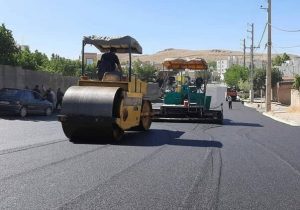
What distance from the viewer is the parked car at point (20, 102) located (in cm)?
2344

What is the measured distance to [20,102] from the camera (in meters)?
23.8

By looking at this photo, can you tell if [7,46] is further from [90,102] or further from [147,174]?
[147,174]

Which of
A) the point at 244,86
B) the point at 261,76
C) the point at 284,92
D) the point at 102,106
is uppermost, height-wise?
the point at 261,76

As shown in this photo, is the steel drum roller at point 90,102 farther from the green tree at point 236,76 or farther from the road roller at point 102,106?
the green tree at point 236,76

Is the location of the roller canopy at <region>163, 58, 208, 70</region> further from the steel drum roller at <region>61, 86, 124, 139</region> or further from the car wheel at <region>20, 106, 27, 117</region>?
the steel drum roller at <region>61, 86, 124, 139</region>

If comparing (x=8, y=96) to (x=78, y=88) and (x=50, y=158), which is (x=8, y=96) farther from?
(x=50, y=158)

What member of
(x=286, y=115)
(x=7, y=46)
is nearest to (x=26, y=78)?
(x=7, y=46)

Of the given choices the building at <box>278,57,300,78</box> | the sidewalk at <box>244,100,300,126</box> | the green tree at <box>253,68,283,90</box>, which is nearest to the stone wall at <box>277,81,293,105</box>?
the sidewalk at <box>244,100,300,126</box>

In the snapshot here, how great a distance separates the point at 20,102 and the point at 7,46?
12763mm

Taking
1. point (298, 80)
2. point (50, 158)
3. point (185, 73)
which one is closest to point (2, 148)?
point (50, 158)

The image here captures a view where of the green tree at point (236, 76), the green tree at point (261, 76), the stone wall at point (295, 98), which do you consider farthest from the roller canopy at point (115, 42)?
the green tree at point (236, 76)

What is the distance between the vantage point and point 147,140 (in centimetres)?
1457

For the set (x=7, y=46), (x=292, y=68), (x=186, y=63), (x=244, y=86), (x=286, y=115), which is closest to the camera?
(x=186, y=63)

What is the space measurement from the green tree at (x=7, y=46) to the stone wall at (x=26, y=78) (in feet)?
8.08
